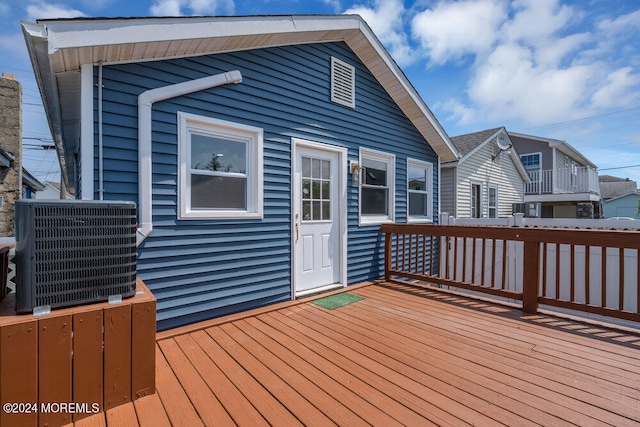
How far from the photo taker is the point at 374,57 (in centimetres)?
445

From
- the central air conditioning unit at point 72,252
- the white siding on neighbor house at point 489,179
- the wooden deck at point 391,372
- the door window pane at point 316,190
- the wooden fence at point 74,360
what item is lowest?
the wooden deck at point 391,372

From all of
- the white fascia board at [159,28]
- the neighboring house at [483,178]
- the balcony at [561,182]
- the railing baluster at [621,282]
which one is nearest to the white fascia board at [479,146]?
the neighboring house at [483,178]

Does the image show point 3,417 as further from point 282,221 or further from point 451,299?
point 451,299

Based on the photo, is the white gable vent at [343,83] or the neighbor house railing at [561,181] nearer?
the white gable vent at [343,83]

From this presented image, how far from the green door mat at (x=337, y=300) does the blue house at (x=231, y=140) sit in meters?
0.26

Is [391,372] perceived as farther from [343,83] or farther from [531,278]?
[343,83]

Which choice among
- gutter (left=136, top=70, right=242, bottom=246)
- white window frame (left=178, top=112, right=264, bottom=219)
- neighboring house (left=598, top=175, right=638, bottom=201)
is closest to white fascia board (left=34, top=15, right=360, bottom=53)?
gutter (left=136, top=70, right=242, bottom=246)

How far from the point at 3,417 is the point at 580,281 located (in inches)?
264

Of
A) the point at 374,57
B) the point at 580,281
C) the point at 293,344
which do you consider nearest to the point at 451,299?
the point at 293,344

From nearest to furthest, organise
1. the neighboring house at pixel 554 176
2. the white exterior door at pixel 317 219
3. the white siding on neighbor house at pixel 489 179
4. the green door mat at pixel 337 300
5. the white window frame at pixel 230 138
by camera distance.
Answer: the white window frame at pixel 230 138, the green door mat at pixel 337 300, the white exterior door at pixel 317 219, the white siding on neighbor house at pixel 489 179, the neighboring house at pixel 554 176

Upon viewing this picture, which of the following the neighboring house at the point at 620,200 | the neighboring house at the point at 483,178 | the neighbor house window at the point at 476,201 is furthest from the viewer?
the neighboring house at the point at 620,200

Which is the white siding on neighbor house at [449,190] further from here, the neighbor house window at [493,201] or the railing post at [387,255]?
the railing post at [387,255]

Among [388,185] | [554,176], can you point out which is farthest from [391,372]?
[554,176]

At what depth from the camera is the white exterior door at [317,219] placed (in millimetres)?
3719
